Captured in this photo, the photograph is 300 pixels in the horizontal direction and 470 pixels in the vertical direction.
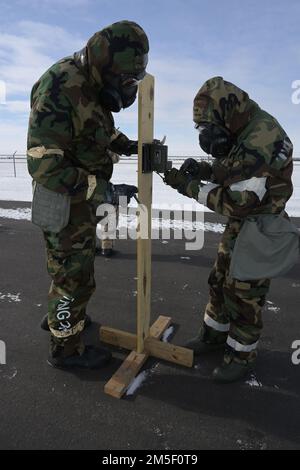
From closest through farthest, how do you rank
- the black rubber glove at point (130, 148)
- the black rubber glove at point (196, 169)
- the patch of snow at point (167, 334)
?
the black rubber glove at point (196, 169)
the black rubber glove at point (130, 148)
the patch of snow at point (167, 334)

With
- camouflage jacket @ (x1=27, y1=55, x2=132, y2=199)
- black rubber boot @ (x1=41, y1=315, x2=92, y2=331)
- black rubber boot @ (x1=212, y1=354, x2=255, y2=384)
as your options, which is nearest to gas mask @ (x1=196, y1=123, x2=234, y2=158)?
camouflage jacket @ (x1=27, y1=55, x2=132, y2=199)

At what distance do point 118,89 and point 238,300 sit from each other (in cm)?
164

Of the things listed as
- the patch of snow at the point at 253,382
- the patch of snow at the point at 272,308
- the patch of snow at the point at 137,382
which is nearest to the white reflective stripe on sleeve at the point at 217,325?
the patch of snow at the point at 253,382

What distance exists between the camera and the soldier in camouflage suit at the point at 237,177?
7.09 ft

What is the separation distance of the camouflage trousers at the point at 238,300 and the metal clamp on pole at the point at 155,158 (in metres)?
0.64

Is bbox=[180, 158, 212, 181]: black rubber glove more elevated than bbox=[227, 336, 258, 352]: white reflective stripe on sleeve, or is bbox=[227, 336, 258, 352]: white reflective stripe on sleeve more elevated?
bbox=[180, 158, 212, 181]: black rubber glove

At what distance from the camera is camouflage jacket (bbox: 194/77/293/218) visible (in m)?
2.14

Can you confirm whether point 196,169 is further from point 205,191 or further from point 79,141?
point 79,141

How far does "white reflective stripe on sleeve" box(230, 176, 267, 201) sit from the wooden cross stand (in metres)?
0.63

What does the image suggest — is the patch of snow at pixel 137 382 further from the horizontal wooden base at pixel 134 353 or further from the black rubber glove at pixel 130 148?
the black rubber glove at pixel 130 148

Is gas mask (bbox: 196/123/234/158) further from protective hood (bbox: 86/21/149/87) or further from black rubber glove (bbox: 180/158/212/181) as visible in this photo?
protective hood (bbox: 86/21/149/87)

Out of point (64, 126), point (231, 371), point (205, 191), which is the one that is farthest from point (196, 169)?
point (231, 371)
